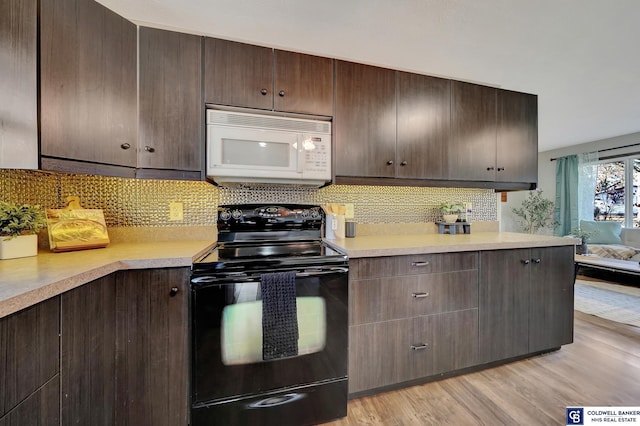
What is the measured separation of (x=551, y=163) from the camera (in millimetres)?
5867

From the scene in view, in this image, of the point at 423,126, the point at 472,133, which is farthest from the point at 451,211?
the point at 423,126

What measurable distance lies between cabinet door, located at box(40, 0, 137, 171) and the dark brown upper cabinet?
1.39 ft

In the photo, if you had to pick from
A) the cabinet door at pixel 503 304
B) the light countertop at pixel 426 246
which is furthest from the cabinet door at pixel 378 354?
the cabinet door at pixel 503 304

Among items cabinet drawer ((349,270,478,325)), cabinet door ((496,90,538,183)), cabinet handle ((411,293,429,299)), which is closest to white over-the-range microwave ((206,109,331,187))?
cabinet drawer ((349,270,478,325))

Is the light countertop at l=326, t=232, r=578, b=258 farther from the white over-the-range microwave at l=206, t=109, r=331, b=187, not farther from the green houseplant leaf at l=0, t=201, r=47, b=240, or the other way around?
the green houseplant leaf at l=0, t=201, r=47, b=240

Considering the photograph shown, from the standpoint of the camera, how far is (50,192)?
151 cm

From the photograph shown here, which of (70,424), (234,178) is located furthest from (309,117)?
(70,424)

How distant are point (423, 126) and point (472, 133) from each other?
1.53 ft

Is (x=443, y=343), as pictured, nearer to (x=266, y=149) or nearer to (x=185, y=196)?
(x=266, y=149)

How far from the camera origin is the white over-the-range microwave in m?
1.53

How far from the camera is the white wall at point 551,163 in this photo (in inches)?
182

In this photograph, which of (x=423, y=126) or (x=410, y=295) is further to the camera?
(x=423, y=126)

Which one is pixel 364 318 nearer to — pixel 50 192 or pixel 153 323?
pixel 153 323

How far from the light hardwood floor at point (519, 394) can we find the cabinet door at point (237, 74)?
197 centimetres
